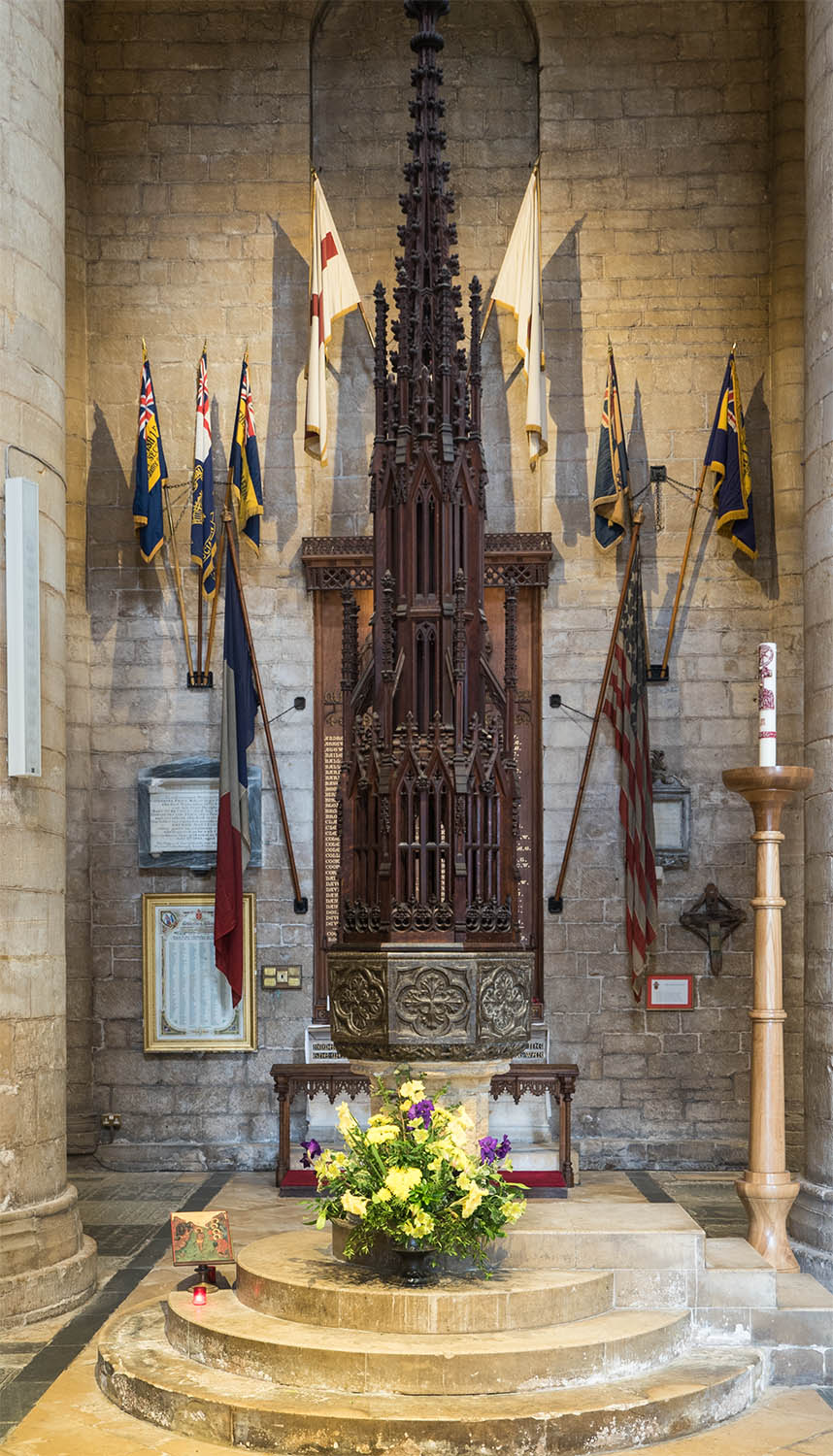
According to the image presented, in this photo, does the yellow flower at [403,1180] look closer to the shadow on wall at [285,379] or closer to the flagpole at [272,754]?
the flagpole at [272,754]

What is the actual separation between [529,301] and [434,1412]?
7.02 meters

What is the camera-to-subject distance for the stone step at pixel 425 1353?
505cm

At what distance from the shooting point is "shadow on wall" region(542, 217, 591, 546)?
10.1 meters

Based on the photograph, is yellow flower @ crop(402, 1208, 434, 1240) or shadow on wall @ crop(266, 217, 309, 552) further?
shadow on wall @ crop(266, 217, 309, 552)

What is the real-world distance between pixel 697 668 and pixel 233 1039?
3803mm

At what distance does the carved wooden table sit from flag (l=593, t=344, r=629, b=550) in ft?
11.2

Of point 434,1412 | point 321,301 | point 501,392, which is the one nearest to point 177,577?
point 321,301

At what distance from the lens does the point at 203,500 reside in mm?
9781

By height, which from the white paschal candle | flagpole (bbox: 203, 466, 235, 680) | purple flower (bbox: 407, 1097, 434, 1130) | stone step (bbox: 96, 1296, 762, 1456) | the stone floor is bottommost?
the stone floor

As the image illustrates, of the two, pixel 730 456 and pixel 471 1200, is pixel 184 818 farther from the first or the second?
pixel 471 1200

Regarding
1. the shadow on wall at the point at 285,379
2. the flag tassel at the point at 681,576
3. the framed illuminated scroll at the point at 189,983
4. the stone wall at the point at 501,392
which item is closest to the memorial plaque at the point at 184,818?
the stone wall at the point at 501,392

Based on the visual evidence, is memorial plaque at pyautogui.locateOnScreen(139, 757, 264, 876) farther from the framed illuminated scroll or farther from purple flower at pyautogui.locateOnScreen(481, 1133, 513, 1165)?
purple flower at pyautogui.locateOnScreen(481, 1133, 513, 1165)

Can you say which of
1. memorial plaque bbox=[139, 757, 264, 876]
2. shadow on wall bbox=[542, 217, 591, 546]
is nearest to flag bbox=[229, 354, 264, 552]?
memorial plaque bbox=[139, 757, 264, 876]

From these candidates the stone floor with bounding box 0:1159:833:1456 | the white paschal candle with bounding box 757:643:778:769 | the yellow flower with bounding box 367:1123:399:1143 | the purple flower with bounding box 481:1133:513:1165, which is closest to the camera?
the stone floor with bounding box 0:1159:833:1456
